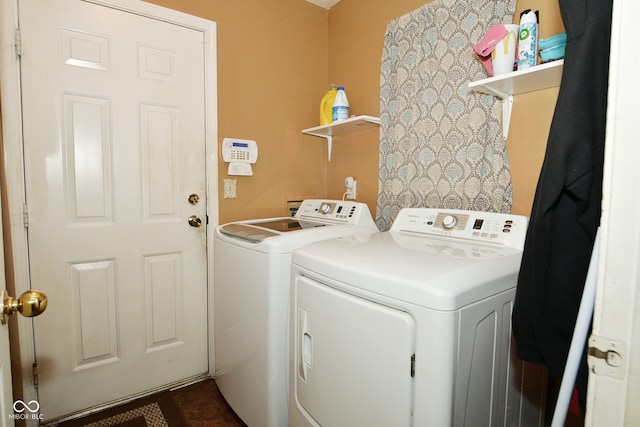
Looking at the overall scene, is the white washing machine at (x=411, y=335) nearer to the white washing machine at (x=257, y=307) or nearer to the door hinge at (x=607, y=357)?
the white washing machine at (x=257, y=307)

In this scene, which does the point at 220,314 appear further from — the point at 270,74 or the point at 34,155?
the point at 270,74

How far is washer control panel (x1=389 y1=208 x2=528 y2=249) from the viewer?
1.32 meters

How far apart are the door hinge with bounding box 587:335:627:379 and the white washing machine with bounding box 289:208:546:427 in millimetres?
366

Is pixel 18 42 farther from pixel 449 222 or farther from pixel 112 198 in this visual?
pixel 449 222

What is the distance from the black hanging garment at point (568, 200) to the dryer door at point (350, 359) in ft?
1.12

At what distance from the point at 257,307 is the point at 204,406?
2.72ft

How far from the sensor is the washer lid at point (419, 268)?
35.2 inches

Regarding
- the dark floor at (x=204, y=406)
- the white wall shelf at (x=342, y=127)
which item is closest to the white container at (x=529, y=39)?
the white wall shelf at (x=342, y=127)

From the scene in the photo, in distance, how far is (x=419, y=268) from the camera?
3.28ft

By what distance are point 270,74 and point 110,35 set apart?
0.94 metres

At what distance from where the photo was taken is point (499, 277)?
3.38 ft

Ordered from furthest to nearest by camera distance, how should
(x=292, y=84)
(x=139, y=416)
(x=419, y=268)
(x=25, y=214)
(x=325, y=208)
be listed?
(x=292, y=84), (x=325, y=208), (x=139, y=416), (x=25, y=214), (x=419, y=268)

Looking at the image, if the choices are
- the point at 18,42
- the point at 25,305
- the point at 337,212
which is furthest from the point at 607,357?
the point at 18,42

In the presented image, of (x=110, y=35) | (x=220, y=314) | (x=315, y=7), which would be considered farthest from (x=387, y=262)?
(x=315, y=7)
